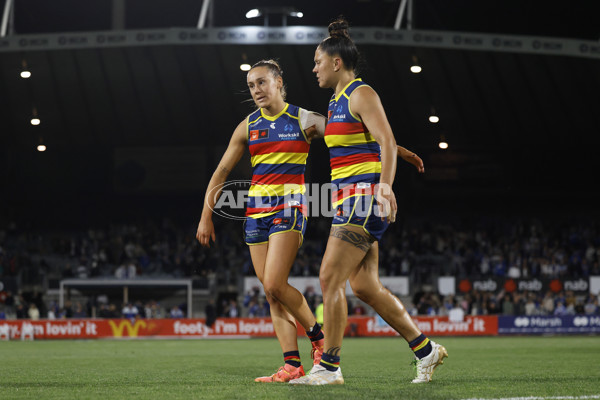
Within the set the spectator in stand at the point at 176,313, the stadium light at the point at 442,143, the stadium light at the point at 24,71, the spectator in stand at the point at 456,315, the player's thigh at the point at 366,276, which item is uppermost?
the stadium light at the point at 24,71

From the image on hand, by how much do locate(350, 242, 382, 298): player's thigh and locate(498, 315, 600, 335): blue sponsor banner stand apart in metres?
20.1

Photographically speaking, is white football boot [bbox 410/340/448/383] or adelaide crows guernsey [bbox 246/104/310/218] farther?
adelaide crows guernsey [bbox 246/104/310/218]

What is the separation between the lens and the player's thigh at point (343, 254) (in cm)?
555

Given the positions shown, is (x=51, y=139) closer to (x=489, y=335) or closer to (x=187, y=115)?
(x=187, y=115)

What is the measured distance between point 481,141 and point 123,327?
16.8m

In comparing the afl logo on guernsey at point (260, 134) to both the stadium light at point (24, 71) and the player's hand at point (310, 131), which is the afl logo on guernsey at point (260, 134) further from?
the stadium light at point (24, 71)

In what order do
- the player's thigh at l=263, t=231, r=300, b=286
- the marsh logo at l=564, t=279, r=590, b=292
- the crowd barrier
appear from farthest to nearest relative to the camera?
the marsh logo at l=564, t=279, r=590, b=292 < the crowd barrier < the player's thigh at l=263, t=231, r=300, b=286

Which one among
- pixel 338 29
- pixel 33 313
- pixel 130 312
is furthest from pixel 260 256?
pixel 33 313

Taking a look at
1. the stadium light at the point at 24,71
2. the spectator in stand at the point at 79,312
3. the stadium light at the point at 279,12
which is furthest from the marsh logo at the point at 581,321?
the stadium light at the point at 24,71

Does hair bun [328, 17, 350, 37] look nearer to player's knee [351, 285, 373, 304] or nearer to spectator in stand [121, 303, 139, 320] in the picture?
player's knee [351, 285, 373, 304]

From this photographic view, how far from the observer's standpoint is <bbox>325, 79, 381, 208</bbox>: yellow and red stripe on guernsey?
18.5 feet

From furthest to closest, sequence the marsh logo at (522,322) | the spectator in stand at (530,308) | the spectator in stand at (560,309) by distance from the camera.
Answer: the spectator in stand at (560,309)
the spectator in stand at (530,308)
the marsh logo at (522,322)

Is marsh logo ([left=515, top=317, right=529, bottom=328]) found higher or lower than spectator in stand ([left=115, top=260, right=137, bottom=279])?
lower

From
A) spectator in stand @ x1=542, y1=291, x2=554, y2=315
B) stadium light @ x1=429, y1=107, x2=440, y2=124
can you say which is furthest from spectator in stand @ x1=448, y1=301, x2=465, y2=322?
stadium light @ x1=429, y1=107, x2=440, y2=124
